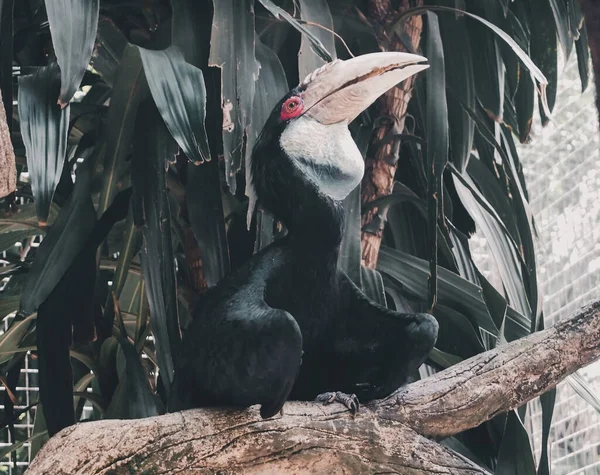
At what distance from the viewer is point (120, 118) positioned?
1.33 metres

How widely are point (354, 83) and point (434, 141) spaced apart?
28cm

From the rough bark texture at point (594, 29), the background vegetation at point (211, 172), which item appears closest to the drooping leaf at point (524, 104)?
the background vegetation at point (211, 172)

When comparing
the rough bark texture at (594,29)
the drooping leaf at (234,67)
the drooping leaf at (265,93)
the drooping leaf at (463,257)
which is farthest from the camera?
the drooping leaf at (463,257)

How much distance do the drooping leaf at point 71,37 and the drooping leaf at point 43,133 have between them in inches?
2.7

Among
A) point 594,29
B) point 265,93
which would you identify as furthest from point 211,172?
point 594,29

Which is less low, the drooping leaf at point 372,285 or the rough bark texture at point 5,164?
the rough bark texture at point 5,164

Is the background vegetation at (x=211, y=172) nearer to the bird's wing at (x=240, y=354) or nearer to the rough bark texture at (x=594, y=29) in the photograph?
the bird's wing at (x=240, y=354)

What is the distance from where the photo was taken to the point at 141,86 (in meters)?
1.33

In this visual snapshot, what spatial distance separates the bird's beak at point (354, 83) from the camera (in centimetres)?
114

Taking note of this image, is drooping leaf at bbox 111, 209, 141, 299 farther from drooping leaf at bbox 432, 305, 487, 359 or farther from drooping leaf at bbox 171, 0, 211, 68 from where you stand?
drooping leaf at bbox 432, 305, 487, 359

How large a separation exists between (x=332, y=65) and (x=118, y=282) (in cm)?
51

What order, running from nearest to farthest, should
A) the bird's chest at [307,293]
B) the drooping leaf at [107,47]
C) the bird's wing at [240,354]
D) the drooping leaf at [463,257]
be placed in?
the bird's wing at [240,354], the bird's chest at [307,293], the drooping leaf at [107,47], the drooping leaf at [463,257]

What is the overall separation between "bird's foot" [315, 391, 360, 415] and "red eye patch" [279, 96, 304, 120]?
0.35m

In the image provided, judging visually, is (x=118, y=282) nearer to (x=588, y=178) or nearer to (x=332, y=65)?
(x=332, y=65)
